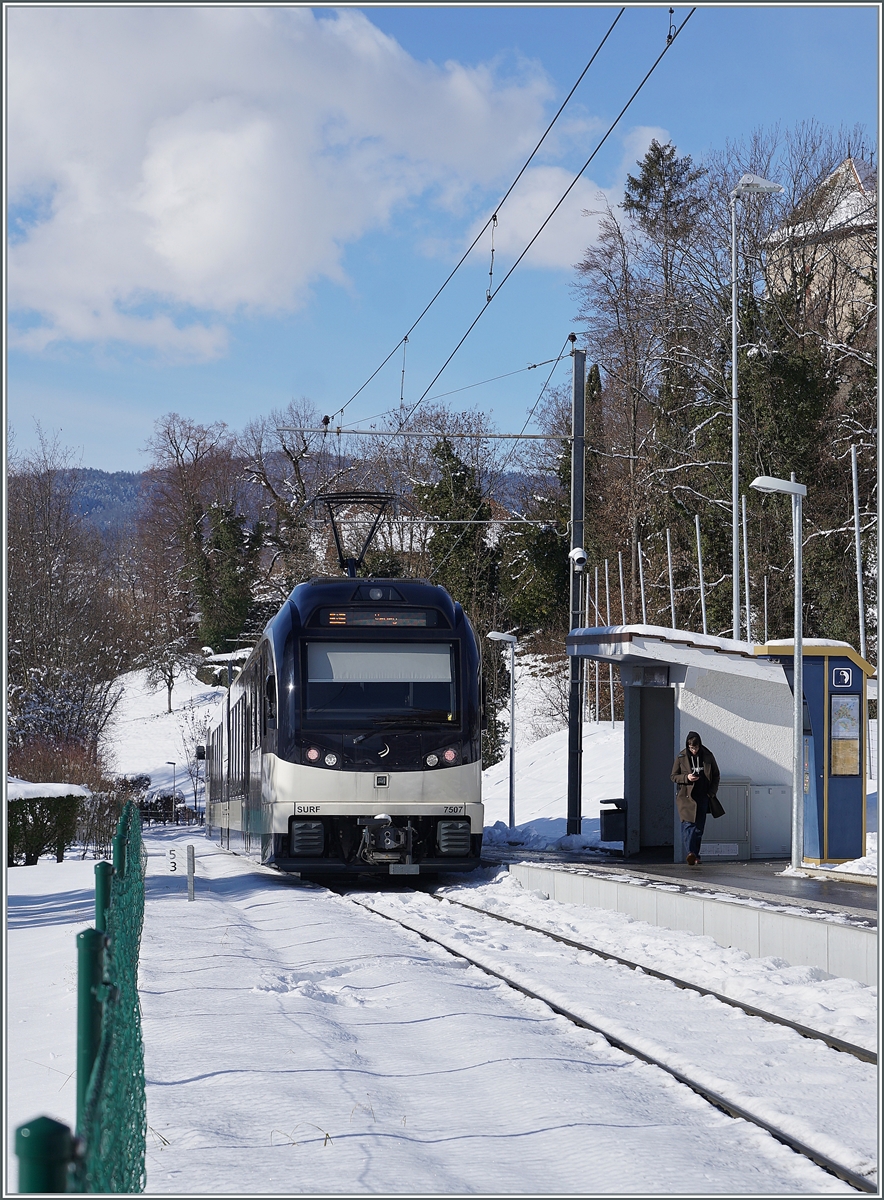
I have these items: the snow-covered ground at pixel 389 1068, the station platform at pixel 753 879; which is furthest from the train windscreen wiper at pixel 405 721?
the station platform at pixel 753 879

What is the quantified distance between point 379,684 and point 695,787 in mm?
4257

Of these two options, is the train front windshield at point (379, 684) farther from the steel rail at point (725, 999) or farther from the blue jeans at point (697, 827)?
the blue jeans at point (697, 827)

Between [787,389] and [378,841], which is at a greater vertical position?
[787,389]

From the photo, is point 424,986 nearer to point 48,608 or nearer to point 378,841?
point 378,841

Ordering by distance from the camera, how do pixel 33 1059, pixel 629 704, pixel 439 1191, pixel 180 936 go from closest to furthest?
pixel 439 1191 < pixel 33 1059 < pixel 180 936 < pixel 629 704

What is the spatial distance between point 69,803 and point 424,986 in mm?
19611

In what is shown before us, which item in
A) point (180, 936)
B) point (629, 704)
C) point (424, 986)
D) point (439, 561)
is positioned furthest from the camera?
point (439, 561)

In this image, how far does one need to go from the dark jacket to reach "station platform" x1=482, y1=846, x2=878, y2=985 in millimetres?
749

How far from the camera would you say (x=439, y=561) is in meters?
55.3

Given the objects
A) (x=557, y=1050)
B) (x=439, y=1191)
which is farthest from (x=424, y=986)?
(x=439, y=1191)

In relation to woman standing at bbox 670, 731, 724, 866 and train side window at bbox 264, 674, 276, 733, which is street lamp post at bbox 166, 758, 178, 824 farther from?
woman standing at bbox 670, 731, 724, 866

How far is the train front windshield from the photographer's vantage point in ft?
51.5

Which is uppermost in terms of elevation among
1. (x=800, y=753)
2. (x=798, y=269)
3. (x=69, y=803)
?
(x=798, y=269)

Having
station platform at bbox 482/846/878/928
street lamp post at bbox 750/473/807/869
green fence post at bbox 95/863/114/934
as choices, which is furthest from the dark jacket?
green fence post at bbox 95/863/114/934
